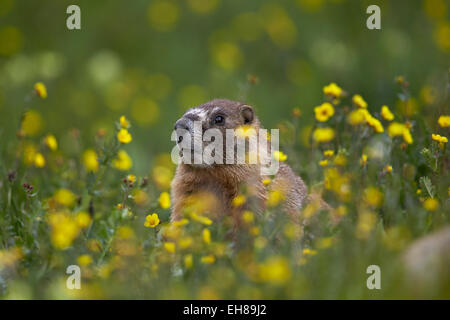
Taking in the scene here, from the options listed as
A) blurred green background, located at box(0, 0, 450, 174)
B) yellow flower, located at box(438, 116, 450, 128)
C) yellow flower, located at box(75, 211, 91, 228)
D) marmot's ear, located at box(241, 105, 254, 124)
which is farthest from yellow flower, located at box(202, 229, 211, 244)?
blurred green background, located at box(0, 0, 450, 174)

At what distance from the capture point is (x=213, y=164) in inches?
184

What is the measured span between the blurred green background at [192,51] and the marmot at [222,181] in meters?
3.20

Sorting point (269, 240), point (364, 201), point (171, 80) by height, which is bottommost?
point (269, 240)

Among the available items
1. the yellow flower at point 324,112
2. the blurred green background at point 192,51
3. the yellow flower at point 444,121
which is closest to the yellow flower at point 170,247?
the yellow flower at point 324,112

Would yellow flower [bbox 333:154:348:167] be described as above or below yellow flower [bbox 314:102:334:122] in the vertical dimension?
below

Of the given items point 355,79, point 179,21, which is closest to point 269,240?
point 355,79

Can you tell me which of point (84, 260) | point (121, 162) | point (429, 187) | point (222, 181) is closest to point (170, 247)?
point (84, 260)

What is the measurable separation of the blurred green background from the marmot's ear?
2910 millimetres

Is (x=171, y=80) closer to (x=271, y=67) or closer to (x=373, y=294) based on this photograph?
(x=271, y=67)

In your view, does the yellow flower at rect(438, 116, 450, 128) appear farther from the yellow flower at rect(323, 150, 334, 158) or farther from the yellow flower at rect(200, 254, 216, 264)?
the yellow flower at rect(200, 254, 216, 264)

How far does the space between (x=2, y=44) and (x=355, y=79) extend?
198 inches

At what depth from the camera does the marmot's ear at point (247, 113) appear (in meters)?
5.04

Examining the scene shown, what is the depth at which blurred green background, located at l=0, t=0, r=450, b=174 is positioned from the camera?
8.38 m

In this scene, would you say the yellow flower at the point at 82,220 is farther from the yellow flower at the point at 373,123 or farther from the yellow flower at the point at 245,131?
the yellow flower at the point at 373,123
